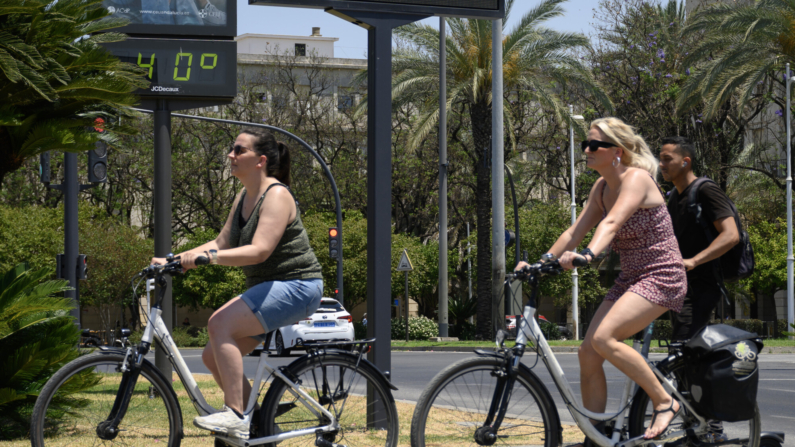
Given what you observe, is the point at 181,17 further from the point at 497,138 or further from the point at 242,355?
the point at 497,138

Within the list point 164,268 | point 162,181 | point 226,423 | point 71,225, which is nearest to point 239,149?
point 164,268

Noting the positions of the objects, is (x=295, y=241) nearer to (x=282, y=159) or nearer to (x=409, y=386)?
(x=282, y=159)

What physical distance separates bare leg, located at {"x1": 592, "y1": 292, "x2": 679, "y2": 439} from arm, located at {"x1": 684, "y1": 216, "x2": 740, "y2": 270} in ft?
2.64

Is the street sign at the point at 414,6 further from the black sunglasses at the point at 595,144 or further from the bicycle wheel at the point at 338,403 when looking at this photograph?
the bicycle wheel at the point at 338,403

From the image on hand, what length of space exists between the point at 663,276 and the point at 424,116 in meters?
24.2

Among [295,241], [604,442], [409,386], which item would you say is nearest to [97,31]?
[295,241]

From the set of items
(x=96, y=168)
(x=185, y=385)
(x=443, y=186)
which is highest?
(x=443, y=186)

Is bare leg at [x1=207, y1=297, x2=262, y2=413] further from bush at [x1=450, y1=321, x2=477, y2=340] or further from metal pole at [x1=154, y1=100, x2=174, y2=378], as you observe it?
bush at [x1=450, y1=321, x2=477, y2=340]

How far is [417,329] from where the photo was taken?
3219 centimetres

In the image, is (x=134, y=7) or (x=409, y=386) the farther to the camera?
(x=409, y=386)

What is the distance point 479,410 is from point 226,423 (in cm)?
120

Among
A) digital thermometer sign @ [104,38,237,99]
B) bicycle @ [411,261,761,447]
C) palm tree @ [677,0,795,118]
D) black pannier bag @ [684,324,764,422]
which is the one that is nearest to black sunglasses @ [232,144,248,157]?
bicycle @ [411,261,761,447]

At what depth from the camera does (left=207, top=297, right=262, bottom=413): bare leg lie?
4.46m

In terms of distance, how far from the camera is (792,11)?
25531 millimetres
